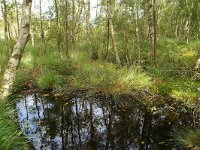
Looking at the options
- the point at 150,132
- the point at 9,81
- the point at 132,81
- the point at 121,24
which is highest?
the point at 121,24

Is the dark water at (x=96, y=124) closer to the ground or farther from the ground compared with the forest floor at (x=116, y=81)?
closer to the ground

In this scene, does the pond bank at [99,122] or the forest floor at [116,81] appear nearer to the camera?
the pond bank at [99,122]

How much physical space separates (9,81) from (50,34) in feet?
54.0

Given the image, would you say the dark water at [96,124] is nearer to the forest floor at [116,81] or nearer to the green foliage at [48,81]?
the forest floor at [116,81]

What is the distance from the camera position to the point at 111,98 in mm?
10398

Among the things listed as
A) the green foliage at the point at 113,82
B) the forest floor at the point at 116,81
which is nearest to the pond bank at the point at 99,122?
the green foliage at the point at 113,82

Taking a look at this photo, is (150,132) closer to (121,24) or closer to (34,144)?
(34,144)

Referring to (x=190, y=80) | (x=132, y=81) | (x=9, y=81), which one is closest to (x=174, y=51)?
(x=190, y=80)

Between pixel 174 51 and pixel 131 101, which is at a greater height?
pixel 174 51

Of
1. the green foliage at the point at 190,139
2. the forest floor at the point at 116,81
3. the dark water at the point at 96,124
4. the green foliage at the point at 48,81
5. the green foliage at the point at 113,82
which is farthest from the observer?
the green foliage at the point at 48,81

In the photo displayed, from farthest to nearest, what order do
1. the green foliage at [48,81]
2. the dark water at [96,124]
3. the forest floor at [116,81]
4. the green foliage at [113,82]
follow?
the green foliage at [48,81], the green foliage at [113,82], the forest floor at [116,81], the dark water at [96,124]

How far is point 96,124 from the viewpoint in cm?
783

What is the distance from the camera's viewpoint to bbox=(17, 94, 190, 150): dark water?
21.3 feet

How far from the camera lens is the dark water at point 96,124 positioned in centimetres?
649
